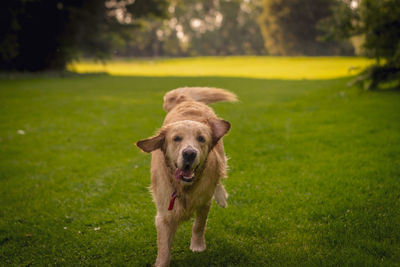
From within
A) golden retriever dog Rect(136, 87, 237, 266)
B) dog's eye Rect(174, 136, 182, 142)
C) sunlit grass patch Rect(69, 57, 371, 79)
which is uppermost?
dog's eye Rect(174, 136, 182, 142)

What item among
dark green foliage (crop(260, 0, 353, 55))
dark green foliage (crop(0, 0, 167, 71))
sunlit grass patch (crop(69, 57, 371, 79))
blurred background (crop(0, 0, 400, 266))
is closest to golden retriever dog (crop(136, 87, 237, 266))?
blurred background (crop(0, 0, 400, 266))

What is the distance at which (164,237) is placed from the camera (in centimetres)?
312

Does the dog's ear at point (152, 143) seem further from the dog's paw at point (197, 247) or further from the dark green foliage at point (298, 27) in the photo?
the dark green foliage at point (298, 27)

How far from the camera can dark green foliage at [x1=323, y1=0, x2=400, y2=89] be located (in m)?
11.7

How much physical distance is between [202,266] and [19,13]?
78.9 feet

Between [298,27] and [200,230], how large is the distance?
189 feet

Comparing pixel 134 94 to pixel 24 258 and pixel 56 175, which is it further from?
pixel 24 258

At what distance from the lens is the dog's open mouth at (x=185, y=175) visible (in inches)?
116

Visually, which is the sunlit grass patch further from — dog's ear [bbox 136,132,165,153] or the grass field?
dog's ear [bbox 136,132,165,153]

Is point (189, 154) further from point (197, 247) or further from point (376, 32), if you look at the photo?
point (376, 32)

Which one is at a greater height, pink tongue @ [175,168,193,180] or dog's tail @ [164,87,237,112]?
dog's tail @ [164,87,237,112]

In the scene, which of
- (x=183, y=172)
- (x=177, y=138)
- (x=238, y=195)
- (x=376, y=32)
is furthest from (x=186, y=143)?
(x=376, y=32)

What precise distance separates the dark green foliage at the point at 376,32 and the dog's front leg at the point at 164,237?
1040 cm

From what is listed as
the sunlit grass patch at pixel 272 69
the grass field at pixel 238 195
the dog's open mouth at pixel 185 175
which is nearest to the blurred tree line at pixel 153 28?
the sunlit grass patch at pixel 272 69
